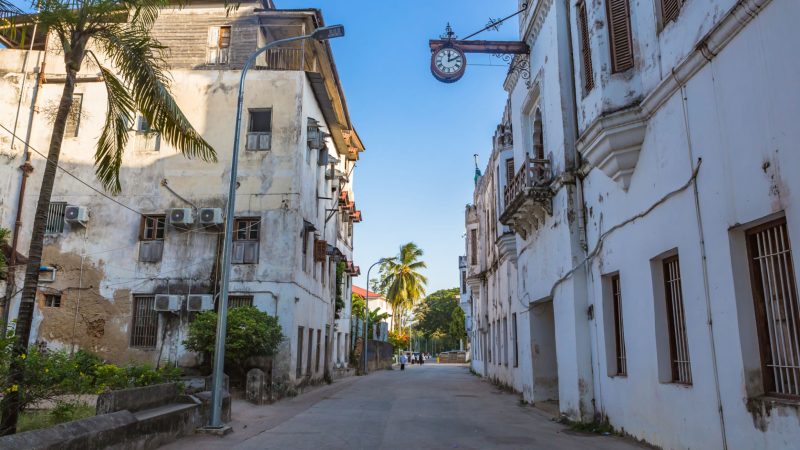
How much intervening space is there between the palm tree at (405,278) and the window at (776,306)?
177 feet

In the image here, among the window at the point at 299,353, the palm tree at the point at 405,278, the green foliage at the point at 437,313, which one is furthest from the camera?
the green foliage at the point at 437,313

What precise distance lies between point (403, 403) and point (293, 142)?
9.79 metres

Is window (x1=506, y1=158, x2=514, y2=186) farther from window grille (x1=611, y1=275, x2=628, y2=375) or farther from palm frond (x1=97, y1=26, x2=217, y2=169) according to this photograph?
→ palm frond (x1=97, y1=26, x2=217, y2=169)

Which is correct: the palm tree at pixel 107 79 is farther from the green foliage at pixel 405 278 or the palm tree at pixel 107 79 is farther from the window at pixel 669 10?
the green foliage at pixel 405 278

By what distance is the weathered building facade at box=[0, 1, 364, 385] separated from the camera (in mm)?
19359

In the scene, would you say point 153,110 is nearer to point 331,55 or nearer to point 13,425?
point 13,425

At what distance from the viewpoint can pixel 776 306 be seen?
20.5 ft

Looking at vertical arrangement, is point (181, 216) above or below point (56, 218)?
below

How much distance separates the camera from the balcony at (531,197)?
13719 mm

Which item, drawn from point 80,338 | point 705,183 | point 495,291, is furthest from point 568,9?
point 80,338

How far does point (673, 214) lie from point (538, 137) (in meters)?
7.98

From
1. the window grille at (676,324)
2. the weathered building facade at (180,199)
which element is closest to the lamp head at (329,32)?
the weathered building facade at (180,199)

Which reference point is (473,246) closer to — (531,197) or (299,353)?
(299,353)

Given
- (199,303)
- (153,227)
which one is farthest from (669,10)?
(153,227)
